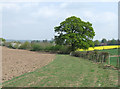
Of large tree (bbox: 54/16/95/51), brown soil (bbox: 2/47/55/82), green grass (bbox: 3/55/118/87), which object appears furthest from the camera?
large tree (bbox: 54/16/95/51)

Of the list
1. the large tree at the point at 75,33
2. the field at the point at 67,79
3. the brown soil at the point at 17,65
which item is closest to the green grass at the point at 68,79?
the field at the point at 67,79

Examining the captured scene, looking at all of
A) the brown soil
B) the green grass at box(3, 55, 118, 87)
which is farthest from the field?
the brown soil

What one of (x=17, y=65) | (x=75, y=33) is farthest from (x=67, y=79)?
(x=75, y=33)

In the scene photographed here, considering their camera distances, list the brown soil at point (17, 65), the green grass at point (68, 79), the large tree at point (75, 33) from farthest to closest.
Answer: the large tree at point (75, 33) < the brown soil at point (17, 65) < the green grass at point (68, 79)

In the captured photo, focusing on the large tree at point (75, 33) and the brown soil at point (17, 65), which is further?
the large tree at point (75, 33)

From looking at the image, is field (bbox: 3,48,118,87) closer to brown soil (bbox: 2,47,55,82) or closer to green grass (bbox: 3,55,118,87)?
green grass (bbox: 3,55,118,87)

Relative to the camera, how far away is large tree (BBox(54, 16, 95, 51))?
137 ft

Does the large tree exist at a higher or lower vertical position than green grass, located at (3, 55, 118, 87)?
higher

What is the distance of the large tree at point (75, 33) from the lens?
137 feet

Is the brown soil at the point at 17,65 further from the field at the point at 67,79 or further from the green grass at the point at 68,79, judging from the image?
the green grass at the point at 68,79

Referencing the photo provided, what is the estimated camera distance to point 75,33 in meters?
42.0

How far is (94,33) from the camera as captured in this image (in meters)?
44.6

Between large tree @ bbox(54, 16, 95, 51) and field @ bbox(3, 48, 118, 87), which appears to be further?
large tree @ bbox(54, 16, 95, 51)

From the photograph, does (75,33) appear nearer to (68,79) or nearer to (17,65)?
(17,65)
